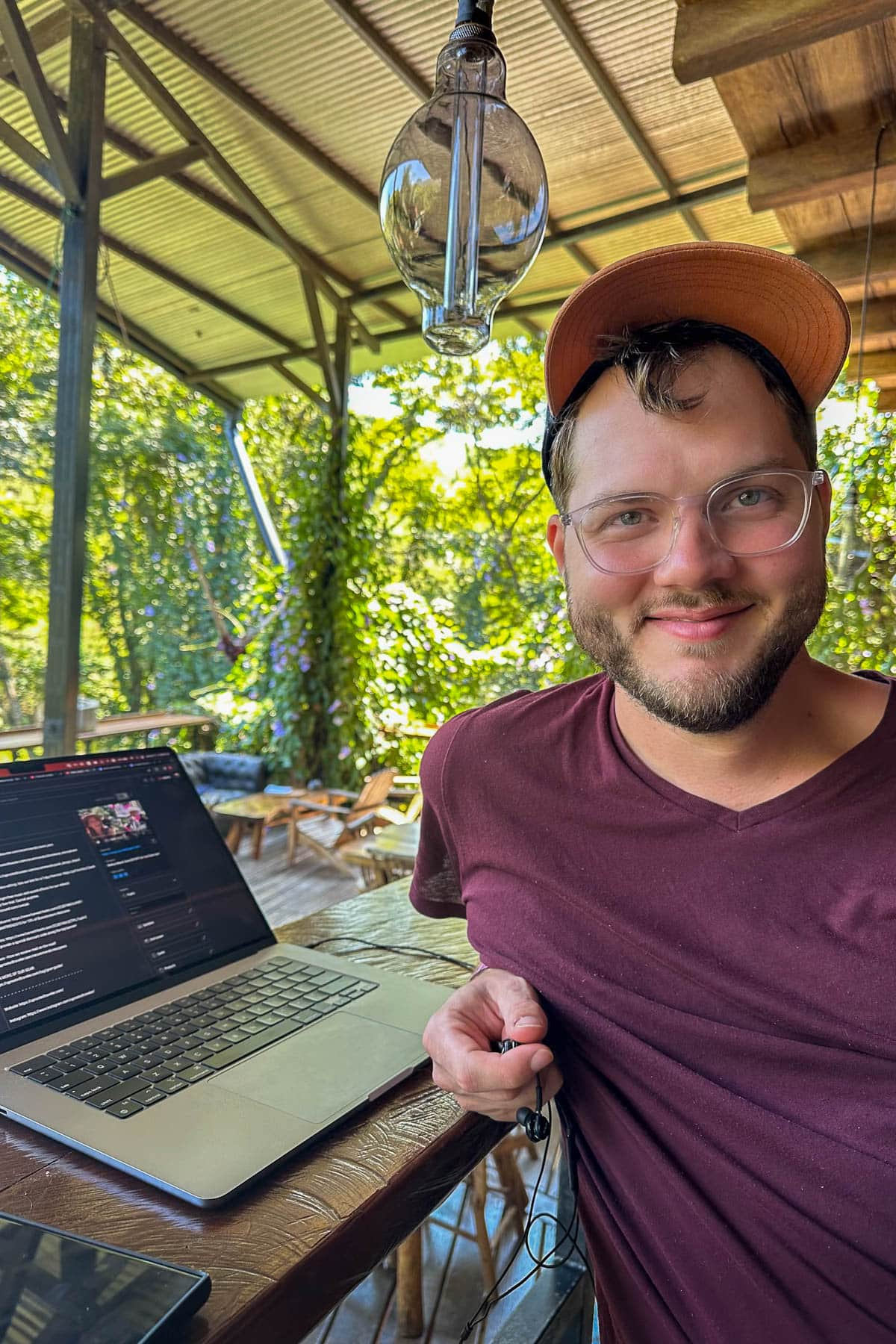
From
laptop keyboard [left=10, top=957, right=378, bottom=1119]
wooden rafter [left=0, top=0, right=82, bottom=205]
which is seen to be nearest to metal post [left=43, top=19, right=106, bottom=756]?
wooden rafter [left=0, top=0, right=82, bottom=205]

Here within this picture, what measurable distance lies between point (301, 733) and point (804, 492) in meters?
5.86

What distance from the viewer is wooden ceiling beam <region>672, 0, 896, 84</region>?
1540mm

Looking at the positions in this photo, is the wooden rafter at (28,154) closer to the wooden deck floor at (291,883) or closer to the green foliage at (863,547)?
the wooden deck floor at (291,883)

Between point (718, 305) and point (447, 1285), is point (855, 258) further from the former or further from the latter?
point (447, 1285)

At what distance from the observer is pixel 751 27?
1.61 meters

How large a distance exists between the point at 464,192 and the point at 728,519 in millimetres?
688

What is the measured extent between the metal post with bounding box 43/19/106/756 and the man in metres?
2.75

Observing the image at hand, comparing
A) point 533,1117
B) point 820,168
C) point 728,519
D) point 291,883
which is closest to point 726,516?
point 728,519

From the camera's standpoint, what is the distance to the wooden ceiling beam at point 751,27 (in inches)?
60.6

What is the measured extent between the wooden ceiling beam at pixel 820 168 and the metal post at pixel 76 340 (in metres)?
2.38

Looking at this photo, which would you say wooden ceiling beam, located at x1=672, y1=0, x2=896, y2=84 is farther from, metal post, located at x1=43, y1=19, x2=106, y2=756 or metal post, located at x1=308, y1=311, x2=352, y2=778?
metal post, located at x1=308, y1=311, x2=352, y2=778

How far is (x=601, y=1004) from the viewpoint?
35.9 inches

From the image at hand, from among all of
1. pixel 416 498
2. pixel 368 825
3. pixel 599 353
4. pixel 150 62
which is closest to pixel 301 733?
pixel 368 825

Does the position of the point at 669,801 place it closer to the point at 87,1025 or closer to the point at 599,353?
the point at 599,353
